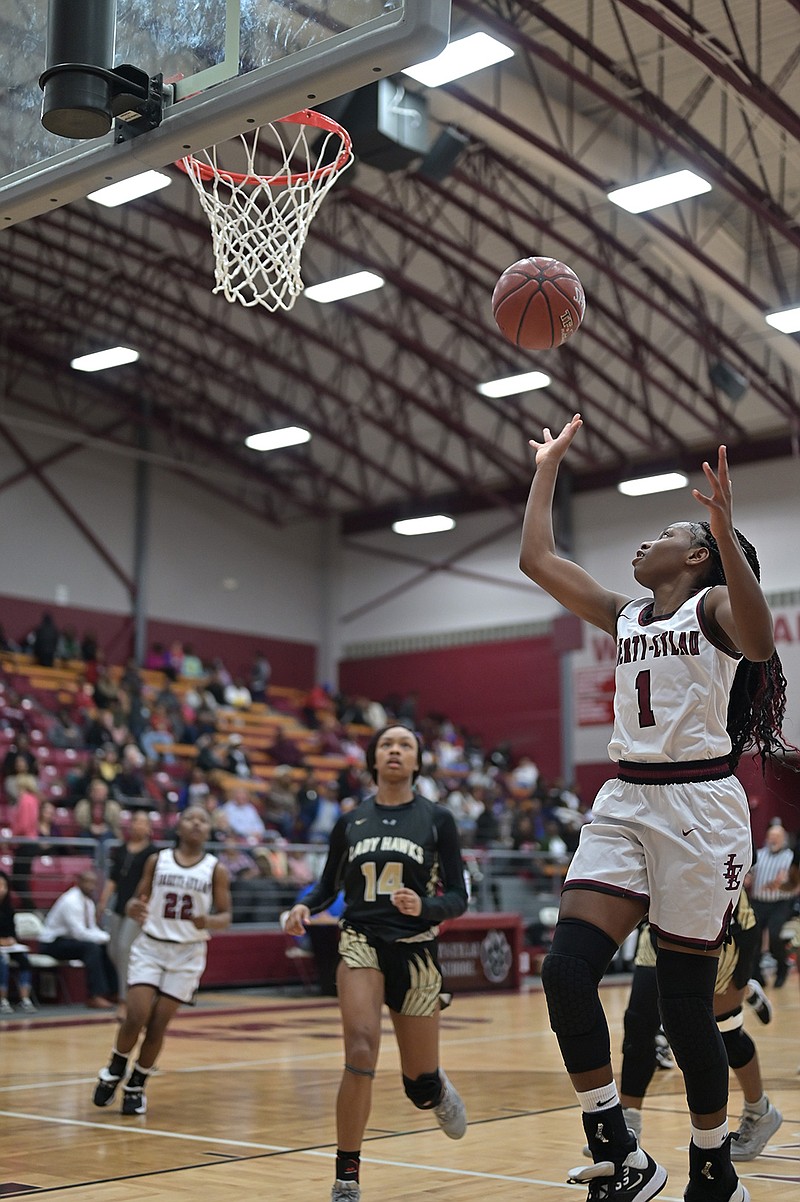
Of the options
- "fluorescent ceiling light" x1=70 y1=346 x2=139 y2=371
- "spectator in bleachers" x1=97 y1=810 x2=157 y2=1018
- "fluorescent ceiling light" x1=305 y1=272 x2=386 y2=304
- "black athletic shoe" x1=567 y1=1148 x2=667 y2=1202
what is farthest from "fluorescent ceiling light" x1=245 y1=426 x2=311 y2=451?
"black athletic shoe" x1=567 y1=1148 x2=667 y2=1202

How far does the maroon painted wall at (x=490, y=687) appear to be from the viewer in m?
30.7

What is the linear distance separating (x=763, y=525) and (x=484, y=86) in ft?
40.4

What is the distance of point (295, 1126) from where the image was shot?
7.50 metres

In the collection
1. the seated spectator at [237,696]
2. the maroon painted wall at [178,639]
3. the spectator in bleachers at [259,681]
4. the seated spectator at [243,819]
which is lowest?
the seated spectator at [243,819]

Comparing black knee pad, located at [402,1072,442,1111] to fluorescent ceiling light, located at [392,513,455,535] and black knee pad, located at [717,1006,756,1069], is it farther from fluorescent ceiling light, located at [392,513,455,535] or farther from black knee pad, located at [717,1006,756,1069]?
fluorescent ceiling light, located at [392,513,455,535]

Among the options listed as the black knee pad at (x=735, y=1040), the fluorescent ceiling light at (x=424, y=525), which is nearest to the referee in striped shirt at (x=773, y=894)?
the black knee pad at (x=735, y=1040)

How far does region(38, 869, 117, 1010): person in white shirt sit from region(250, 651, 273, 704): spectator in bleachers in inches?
570

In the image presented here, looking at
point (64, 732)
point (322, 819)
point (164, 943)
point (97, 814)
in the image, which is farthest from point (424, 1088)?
point (64, 732)

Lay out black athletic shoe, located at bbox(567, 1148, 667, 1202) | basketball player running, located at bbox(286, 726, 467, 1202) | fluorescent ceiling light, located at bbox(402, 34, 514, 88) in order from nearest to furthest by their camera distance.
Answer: black athletic shoe, located at bbox(567, 1148, 667, 1202) < basketball player running, located at bbox(286, 726, 467, 1202) < fluorescent ceiling light, located at bbox(402, 34, 514, 88)

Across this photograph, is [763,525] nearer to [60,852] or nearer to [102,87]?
[60,852]

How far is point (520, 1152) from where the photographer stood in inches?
260

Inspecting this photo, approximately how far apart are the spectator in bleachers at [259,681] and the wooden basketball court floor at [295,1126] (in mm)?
16936

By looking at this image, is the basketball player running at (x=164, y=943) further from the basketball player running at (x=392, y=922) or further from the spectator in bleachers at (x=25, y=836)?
the spectator in bleachers at (x=25, y=836)

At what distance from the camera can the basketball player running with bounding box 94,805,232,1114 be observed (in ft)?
26.5
